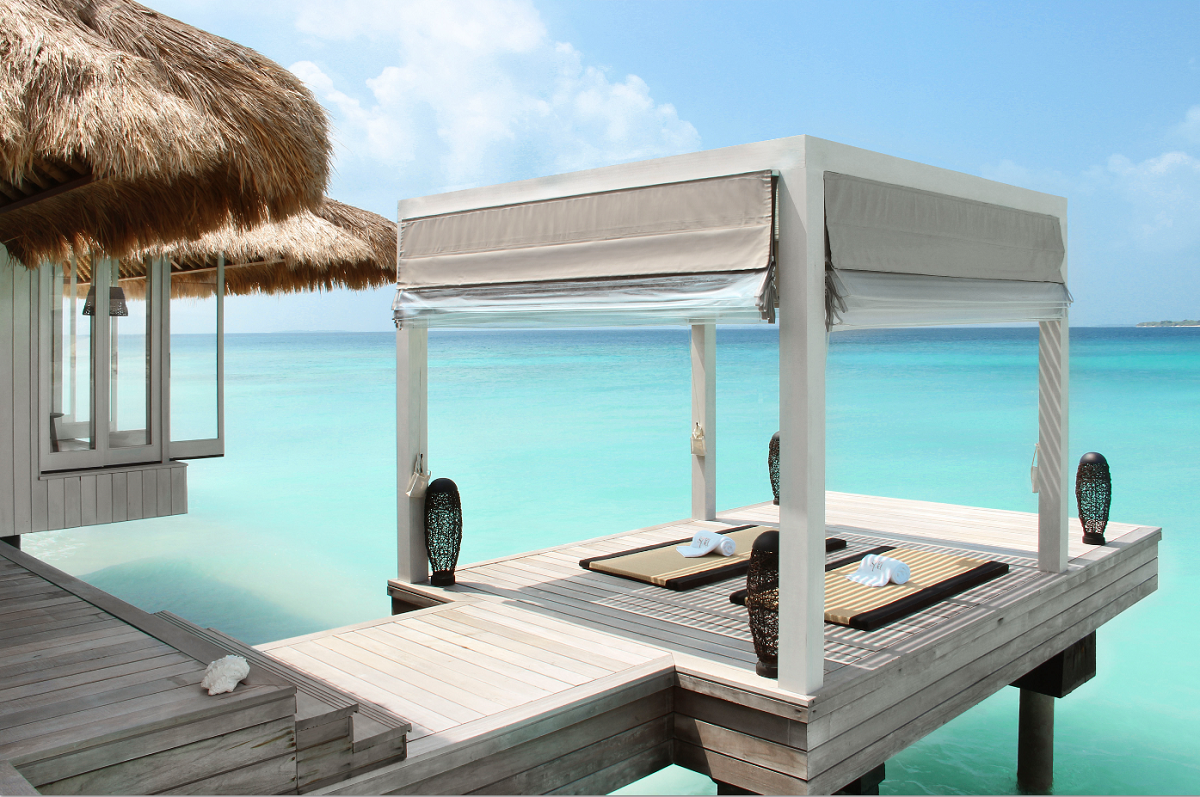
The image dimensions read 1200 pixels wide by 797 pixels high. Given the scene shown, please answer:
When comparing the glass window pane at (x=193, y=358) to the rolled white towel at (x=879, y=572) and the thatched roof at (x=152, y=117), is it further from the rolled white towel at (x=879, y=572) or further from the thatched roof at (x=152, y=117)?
the rolled white towel at (x=879, y=572)

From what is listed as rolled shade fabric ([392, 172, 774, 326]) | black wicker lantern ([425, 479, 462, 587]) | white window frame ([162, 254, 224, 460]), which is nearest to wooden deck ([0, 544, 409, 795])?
black wicker lantern ([425, 479, 462, 587])

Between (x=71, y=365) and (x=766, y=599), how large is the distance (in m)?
4.60

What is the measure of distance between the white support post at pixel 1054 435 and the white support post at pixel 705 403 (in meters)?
2.15

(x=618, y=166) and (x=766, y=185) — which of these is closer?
(x=766, y=185)

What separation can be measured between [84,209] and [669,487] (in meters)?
11.3

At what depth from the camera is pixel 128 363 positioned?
5695 mm

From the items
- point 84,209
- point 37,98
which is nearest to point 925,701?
point 37,98

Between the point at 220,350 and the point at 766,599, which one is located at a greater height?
the point at 220,350

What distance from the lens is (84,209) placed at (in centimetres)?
439

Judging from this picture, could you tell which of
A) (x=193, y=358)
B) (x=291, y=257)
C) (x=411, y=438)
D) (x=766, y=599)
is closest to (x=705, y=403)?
(x=411, y=438)

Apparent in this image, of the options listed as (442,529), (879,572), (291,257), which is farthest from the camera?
(291,257)

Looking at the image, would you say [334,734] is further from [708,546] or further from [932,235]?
[708,546]

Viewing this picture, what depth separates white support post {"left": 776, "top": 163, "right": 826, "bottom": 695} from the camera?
2992 millimetres

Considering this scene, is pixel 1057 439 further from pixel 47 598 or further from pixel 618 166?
pixel 47 598
